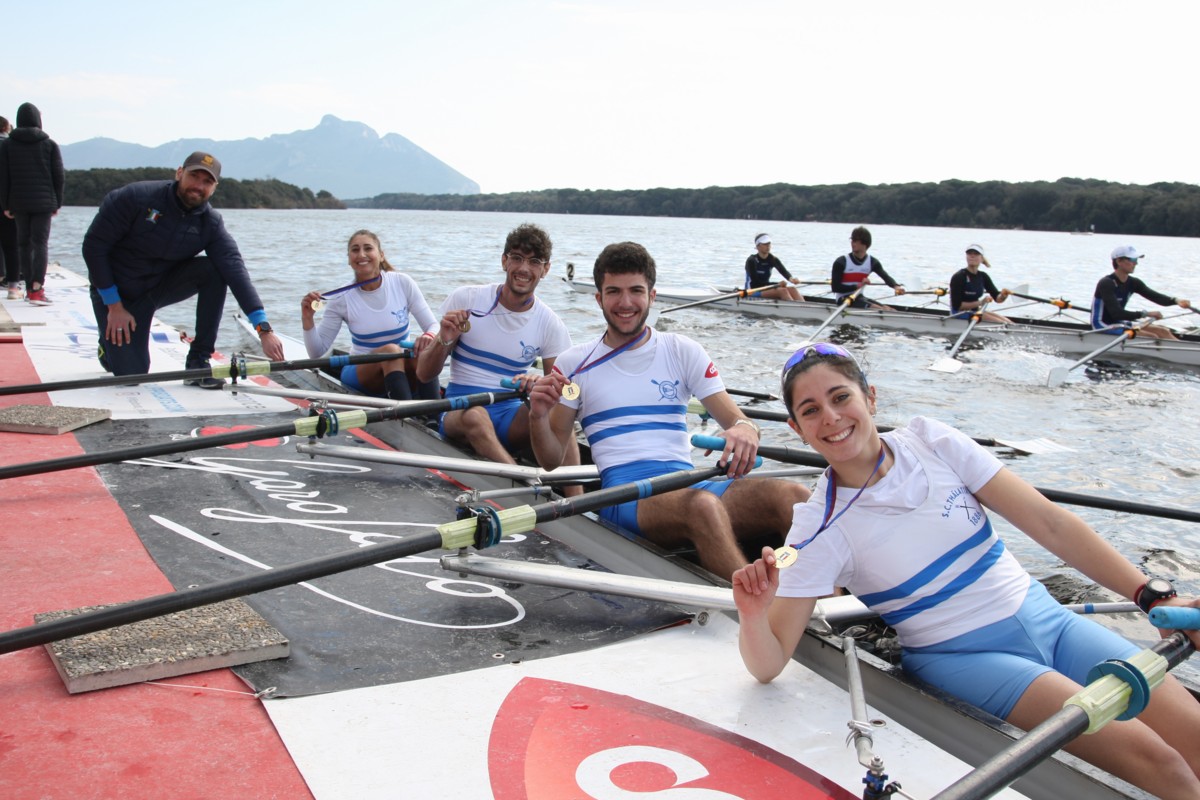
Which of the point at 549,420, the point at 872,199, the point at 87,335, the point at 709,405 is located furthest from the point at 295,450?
the point at 872,199

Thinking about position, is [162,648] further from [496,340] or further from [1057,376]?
[1057,376]

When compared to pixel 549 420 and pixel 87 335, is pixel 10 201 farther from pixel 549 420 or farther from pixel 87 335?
pixel 549 420

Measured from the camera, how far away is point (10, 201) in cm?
1159

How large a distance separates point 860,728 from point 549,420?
92.8 inches

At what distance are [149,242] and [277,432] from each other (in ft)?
10.4

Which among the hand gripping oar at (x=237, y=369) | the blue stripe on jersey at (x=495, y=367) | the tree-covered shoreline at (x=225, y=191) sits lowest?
the hand gripping oar at (x=237, y=369)

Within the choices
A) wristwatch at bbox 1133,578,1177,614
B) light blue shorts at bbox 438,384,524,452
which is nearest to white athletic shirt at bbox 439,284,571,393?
light blue shorts at bbox 438,384,524,452

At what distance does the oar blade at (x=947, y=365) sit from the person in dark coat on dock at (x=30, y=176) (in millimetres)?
11959

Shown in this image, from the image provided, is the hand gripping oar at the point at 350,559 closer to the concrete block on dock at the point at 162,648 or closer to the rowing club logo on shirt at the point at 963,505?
the concrete block on dock at the point at 162,648

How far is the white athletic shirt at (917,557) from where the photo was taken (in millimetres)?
2729

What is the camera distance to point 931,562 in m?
2.73

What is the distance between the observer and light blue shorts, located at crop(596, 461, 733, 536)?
423cm

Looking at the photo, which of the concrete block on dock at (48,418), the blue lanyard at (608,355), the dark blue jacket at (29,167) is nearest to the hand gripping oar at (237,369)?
the concrete block on dock at (48,418)

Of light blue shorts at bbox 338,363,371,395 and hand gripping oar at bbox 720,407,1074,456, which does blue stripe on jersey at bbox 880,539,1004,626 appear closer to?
hand gripping oar at bbox 720,407,1074,456
